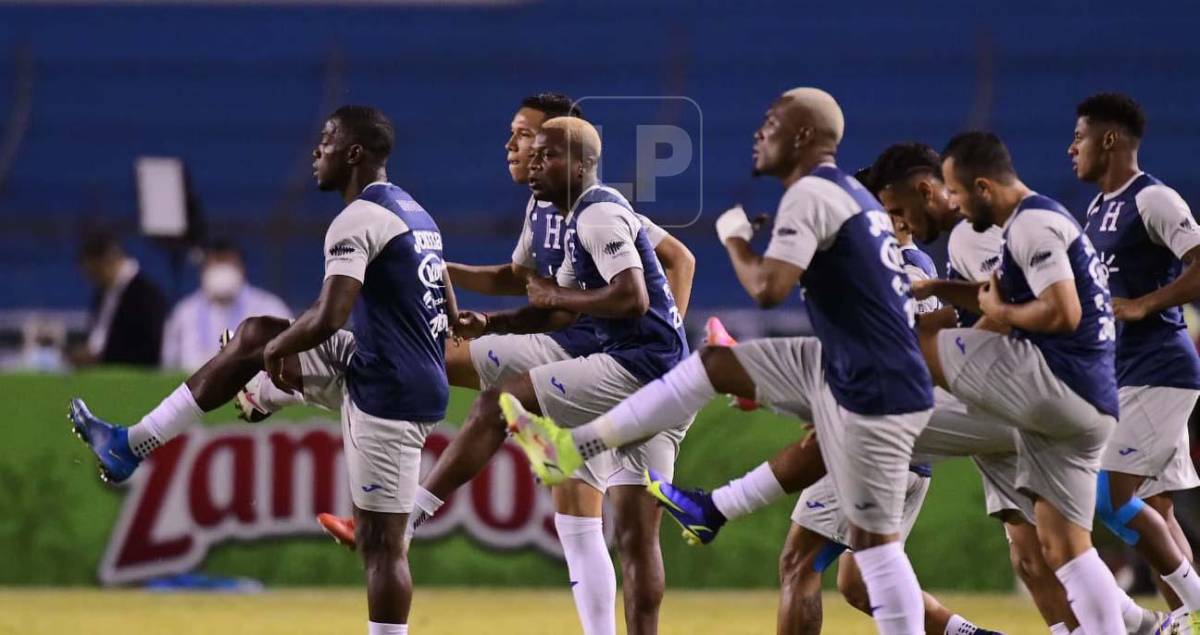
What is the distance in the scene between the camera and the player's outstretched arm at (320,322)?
22.6 ft

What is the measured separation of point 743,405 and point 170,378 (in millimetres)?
7062

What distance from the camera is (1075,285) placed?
6.79 m

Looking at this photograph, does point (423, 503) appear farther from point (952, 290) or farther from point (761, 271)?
point (952, 290)

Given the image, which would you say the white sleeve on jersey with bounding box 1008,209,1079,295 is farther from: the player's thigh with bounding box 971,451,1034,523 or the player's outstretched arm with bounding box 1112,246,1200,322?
the player's outstretched arm with bounding box 1112,246,1200,322

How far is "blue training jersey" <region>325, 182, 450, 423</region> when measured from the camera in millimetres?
7164

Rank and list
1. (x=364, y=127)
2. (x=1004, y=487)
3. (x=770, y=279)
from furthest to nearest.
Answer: (x=1004, y=487)
(x=364, y=127)
(x=770, y=279)

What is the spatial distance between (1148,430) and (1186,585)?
0.75 m

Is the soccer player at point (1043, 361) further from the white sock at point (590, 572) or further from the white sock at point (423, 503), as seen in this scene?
the white sock at point (423, 503)

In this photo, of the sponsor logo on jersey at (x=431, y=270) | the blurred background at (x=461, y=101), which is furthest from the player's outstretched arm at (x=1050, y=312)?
the blurred background at (x=461, y=101)

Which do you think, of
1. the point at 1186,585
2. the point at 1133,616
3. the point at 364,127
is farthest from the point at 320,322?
the point at 1186,585

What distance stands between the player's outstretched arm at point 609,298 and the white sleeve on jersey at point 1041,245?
1527 mm

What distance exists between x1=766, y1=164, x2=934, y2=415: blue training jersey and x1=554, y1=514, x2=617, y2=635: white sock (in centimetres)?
189

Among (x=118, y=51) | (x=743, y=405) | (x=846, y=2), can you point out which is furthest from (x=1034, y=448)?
(x=118, y=51)

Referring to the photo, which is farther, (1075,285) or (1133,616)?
(1133,616)
